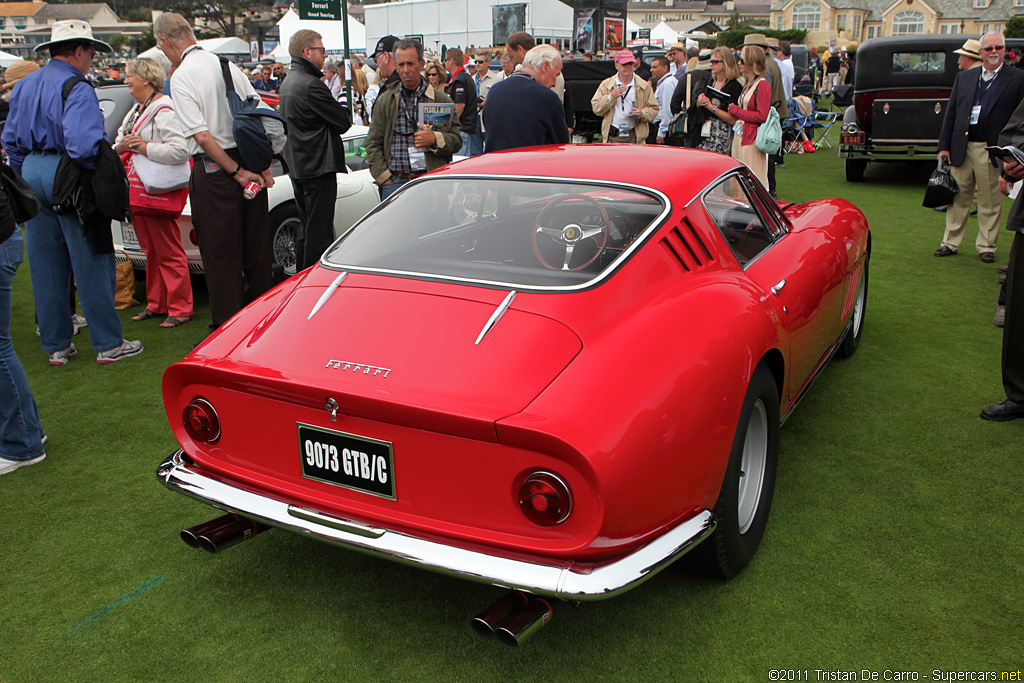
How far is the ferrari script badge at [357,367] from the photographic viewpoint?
228 centimetres

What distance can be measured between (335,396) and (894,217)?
860cm

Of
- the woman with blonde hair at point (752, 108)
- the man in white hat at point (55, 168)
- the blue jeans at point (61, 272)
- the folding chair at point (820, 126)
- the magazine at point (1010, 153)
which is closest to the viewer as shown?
the magazine at point (1010, 153)

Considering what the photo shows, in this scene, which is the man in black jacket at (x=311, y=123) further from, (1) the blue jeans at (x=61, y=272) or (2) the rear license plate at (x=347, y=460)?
(2) the rear license plate at (x=347, y=460)

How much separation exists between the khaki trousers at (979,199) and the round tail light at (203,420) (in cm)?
638

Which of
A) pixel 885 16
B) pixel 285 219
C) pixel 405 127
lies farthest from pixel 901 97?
pixel 885 16

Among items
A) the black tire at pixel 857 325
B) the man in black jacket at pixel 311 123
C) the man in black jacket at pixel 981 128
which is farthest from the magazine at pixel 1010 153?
the man in black jacket at pixel 311 123

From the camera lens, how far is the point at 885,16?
100 metres

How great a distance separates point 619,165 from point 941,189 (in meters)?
4.44

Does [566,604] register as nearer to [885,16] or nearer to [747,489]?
[747,489]

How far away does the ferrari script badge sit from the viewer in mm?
2277

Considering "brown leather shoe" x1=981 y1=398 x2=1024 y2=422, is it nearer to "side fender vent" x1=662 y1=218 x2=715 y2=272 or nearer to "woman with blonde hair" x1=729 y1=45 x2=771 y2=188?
"side fender vent" x1=662 y1=218 x2=715 y2=272

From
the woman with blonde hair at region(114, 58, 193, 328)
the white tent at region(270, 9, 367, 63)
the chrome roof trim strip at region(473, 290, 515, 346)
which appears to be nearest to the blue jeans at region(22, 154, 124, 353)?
the woman with blonde hair at region(114, 58, 193, 328)

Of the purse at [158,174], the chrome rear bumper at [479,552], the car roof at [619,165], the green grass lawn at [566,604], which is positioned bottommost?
the green grass lawn at [566,604]

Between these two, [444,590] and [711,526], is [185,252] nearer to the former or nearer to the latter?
[444,590]
